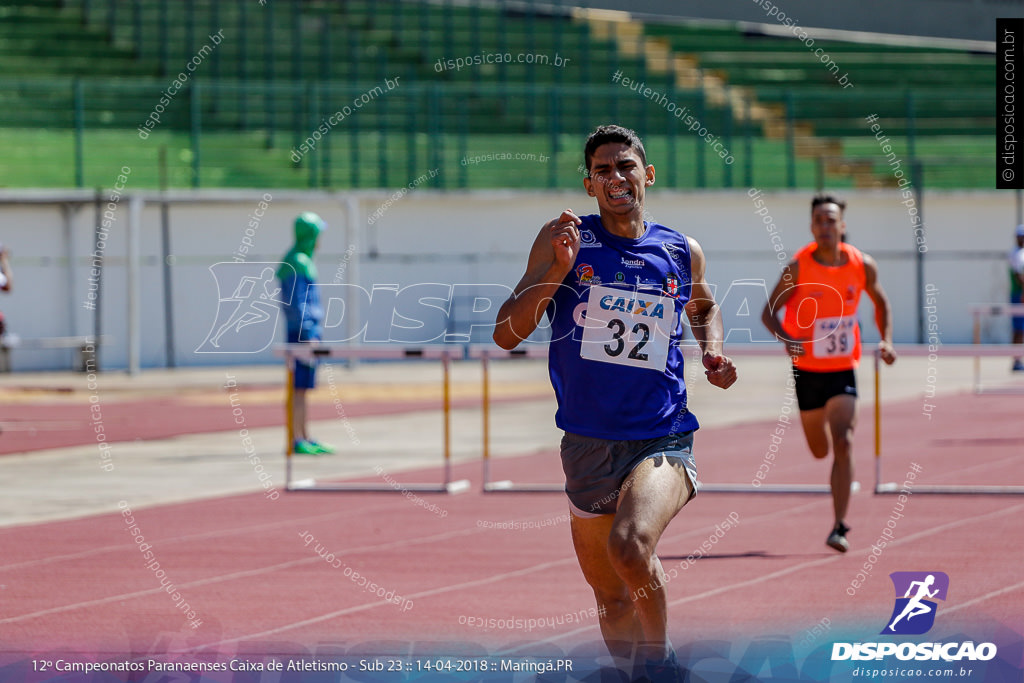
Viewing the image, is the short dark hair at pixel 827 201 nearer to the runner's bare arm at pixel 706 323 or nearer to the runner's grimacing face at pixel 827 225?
the runner's grimacing face at pixel 827 225

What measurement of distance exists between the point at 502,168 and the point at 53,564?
22.3 meters

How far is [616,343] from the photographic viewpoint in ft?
17.3

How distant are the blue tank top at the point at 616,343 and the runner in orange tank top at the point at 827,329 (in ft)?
12.3

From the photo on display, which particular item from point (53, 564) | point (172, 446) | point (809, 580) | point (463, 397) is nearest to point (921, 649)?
point (809, 580)

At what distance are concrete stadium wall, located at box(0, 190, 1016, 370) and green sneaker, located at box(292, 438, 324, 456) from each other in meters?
11.2

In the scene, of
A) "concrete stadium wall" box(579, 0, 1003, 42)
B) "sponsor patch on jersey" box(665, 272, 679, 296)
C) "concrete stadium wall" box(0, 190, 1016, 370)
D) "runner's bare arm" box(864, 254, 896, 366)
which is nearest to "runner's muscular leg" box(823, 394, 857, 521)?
"runner's bare arm" box(864, 254, 896, 366)

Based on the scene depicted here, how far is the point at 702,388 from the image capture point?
2197cm

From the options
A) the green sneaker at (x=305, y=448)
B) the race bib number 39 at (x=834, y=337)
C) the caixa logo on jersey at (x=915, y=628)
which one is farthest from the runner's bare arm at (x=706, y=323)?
the green sneaker at (x=305, y=448)

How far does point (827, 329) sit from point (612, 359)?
4.15m

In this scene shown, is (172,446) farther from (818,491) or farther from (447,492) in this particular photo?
(818,491)

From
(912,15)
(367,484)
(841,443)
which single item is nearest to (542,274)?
(912,15)

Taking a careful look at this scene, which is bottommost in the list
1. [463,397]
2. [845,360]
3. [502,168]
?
[463,397]

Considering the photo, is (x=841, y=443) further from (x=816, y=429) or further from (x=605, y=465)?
(x=605, y=465)

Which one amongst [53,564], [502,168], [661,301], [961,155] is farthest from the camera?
[961,155]
